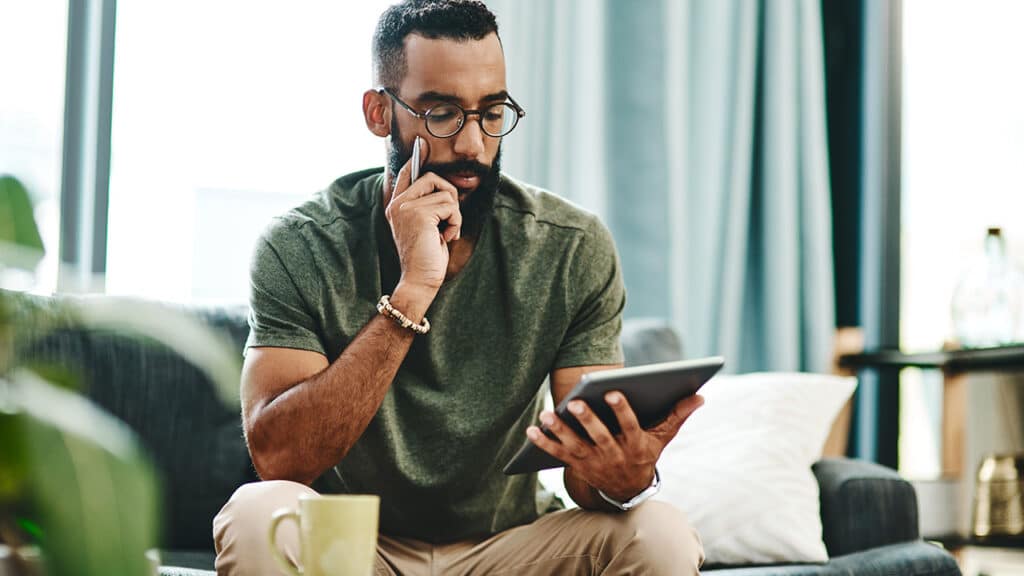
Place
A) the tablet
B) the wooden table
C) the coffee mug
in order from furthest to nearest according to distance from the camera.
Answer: the wooden table
the tablet
the coffee mug

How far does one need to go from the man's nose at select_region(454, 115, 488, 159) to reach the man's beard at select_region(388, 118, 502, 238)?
14 millimetres

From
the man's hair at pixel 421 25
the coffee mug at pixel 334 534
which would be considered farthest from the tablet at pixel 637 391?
the man's hair at pixel 421 25

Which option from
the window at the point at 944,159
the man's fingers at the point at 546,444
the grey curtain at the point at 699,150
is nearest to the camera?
the man's fingers at the point at 546,444

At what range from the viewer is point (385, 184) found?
5.70 feet

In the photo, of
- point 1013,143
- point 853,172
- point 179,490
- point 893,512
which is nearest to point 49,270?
point 179,490

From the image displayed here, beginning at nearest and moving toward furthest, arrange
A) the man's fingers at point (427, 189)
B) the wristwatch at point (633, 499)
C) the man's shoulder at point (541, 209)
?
1. the wristwatch at point (633, 499)
2. the man's fingers at point (427, 189)
3. the man's shoulder at point (541, 209)

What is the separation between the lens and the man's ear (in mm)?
1724

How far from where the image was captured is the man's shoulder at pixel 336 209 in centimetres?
163

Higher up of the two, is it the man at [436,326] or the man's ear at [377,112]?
the man's ear at [377,112]

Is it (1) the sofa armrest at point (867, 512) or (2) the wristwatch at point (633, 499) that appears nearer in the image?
(2) the wristwatch at point (633, 499)

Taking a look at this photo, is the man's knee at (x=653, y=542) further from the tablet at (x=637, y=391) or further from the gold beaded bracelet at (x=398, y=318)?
the gold beaded bracelet at (x=398, y=318)

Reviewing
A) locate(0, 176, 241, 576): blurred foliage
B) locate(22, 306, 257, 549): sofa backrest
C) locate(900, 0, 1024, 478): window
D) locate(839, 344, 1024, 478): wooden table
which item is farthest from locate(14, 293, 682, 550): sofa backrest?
locate(900, 0, 1024, 478): window

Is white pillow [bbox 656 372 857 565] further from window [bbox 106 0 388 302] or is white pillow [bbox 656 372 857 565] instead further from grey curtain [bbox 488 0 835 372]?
window [bbox 106 0 388 302]

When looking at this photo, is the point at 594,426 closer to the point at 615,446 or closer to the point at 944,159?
the point at 615,446
